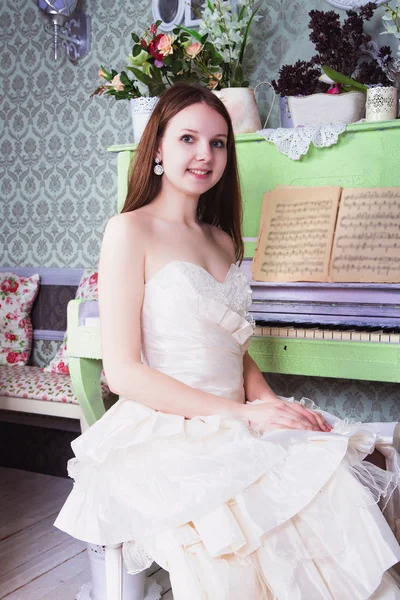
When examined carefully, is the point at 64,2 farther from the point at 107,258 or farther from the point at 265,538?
the point at 265,538

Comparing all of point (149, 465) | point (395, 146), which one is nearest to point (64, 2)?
point (395, 146)

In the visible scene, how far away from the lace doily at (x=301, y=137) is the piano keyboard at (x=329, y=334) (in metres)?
0.74

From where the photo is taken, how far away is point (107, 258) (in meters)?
1.65

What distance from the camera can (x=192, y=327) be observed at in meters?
1.73

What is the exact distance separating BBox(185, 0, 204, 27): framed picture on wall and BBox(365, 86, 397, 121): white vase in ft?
3.74

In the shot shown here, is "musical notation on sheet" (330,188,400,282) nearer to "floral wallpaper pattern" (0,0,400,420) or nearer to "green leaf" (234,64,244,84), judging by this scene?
"green leaf" (234,64,244,84)

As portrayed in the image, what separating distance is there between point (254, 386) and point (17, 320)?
2307mm

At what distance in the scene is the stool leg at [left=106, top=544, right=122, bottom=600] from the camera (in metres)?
1.65

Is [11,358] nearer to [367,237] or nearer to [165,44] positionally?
[165,44]

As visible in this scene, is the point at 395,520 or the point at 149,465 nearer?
the point at 149,465

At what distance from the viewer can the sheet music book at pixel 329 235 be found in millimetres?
2529

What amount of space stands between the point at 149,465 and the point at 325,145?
1.67 metres

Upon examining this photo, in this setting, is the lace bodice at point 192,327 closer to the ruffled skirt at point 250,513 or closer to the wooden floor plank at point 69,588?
the ruffled skirt at point 250,513

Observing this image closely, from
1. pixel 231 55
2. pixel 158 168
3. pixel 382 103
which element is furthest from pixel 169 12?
pixel 158 168
